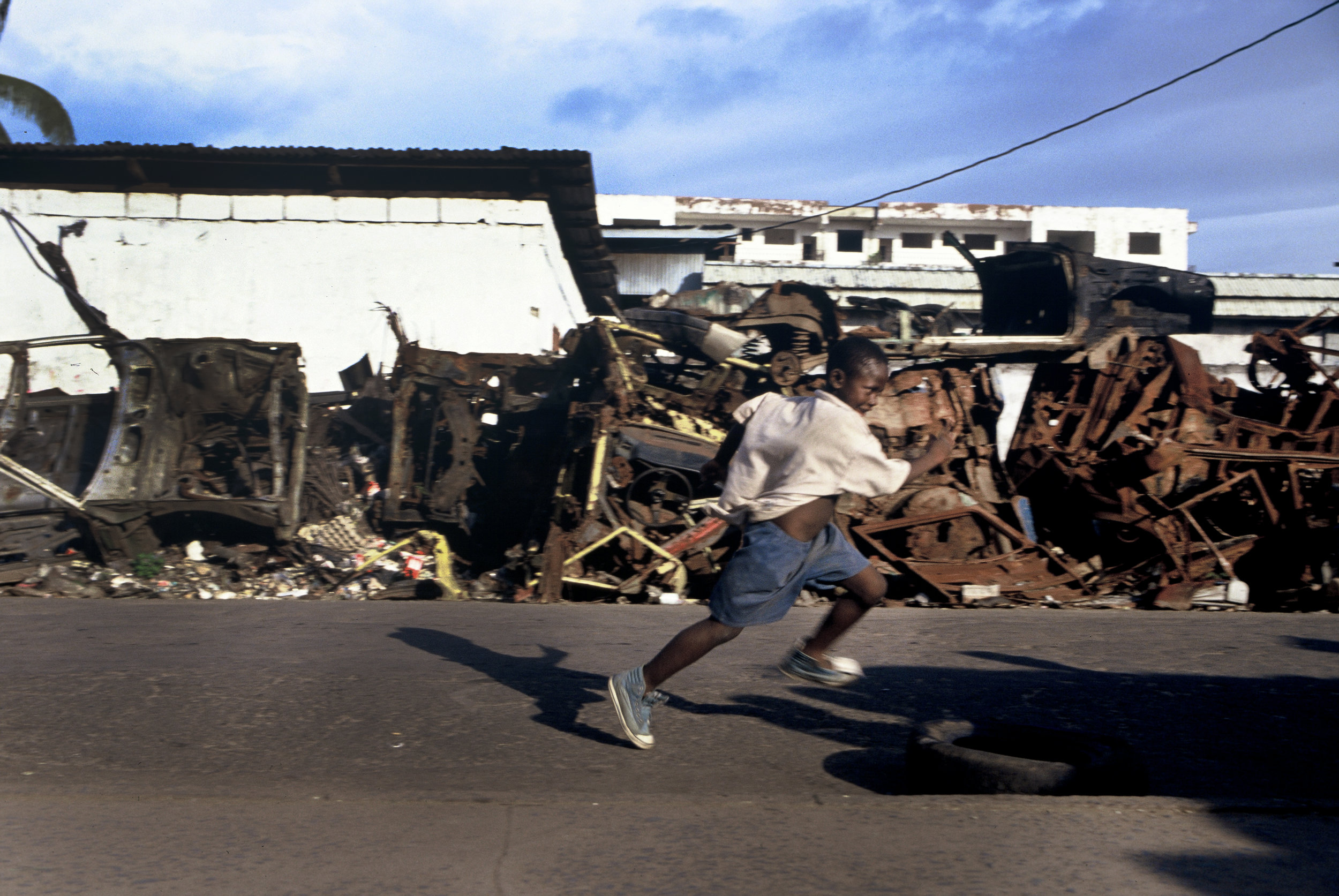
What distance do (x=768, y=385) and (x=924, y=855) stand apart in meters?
8.38

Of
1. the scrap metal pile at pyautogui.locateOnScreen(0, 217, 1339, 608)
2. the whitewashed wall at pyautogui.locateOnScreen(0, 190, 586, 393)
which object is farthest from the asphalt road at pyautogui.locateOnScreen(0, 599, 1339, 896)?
the whitewashed wall at pyautogui.locateOnScreen(0, 190, 586, 393)

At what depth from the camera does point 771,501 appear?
3770 mm

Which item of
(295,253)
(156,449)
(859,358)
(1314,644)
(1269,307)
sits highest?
(1269,307)

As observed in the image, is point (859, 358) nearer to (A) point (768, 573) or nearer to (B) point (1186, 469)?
(A) point (768, 573)

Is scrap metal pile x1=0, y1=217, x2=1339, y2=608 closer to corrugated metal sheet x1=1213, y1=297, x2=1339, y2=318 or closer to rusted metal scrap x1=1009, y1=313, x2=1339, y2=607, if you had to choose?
rusted metal scrap x1=1009, y1=313, x2=1339, y2=607

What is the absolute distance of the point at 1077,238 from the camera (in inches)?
1774

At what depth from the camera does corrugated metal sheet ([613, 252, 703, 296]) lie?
20594 mm

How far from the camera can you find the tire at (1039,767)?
10.4 ft

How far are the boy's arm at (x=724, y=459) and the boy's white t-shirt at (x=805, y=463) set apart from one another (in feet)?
0.65

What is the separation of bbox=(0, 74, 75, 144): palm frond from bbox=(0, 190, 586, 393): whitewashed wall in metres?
3.50

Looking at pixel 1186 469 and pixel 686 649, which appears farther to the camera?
pixel 1186 469

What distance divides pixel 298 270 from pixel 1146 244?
137ft

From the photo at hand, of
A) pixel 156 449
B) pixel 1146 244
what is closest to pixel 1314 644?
pixel 156 449

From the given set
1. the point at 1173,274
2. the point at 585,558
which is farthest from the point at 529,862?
→ the point at 1173,274
